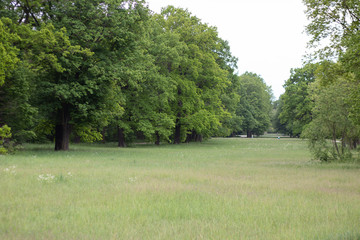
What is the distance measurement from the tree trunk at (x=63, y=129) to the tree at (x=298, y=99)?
46823 mm

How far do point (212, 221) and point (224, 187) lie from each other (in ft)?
14.1

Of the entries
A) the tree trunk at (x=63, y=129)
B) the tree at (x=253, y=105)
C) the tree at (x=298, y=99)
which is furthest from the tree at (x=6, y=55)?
the tree at (x=253, y=105)

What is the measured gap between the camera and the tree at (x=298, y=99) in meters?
64.2

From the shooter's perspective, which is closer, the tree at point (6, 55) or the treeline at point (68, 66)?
the tree at point (6, 55)

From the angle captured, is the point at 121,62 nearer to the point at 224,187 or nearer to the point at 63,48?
the point at 63,48

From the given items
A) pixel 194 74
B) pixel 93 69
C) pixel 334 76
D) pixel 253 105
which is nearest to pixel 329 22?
pixel 334 76

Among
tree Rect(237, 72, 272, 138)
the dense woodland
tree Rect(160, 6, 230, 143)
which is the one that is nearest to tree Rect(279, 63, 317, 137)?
tree Rect(237, 72, 272, 138)

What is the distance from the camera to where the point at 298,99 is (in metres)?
65.4

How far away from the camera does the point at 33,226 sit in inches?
236

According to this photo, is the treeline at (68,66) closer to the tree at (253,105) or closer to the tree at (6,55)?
the tree at (6,55)

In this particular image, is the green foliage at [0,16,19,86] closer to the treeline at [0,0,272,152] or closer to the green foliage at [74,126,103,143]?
the treeline at [0,0,272,152]

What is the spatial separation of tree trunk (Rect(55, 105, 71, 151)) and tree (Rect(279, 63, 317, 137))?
4682cm

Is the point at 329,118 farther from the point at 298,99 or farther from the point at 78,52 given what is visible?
the point at 298,99

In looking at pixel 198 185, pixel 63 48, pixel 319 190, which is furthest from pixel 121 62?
pixel 319 190
